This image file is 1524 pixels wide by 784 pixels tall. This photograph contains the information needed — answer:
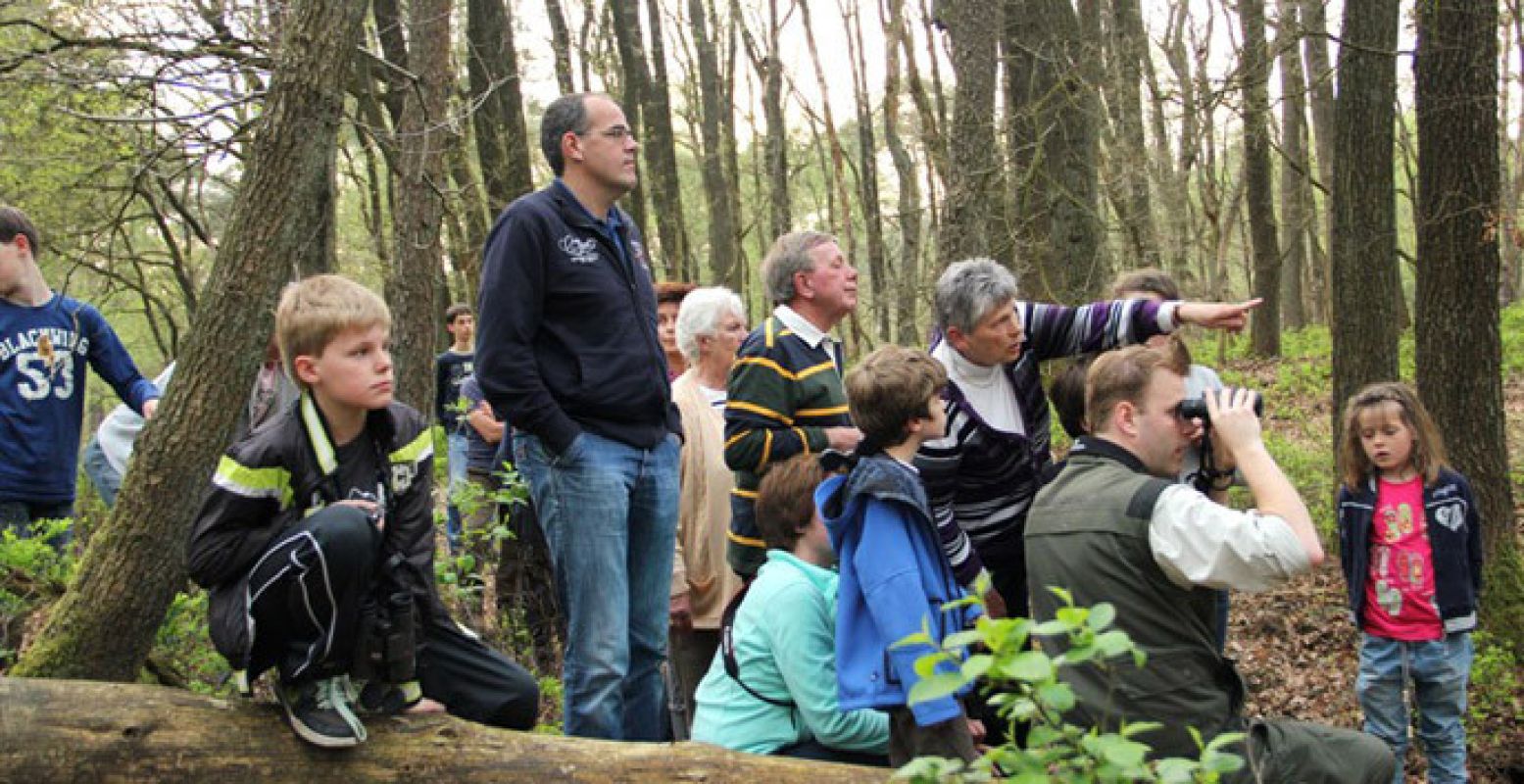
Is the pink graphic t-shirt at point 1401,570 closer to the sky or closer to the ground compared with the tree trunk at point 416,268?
closer to the ground

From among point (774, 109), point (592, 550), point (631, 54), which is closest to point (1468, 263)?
point (592, 550)

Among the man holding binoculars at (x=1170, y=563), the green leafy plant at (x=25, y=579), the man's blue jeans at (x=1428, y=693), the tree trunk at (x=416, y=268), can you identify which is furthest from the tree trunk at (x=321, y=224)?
the man's blue jeans at (x=1428, y=693)

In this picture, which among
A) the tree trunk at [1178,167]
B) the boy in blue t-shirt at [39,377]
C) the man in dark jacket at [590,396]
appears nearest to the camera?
the man in dark jacket at [590,396]

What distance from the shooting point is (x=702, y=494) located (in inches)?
200

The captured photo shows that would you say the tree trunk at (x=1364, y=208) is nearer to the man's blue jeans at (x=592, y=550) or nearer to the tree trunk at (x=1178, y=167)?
the man's blue jeans at (x=592, y=550)

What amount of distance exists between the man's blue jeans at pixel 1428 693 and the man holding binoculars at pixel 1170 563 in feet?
6.35

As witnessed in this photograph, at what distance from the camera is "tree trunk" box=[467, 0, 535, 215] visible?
1436 centimetres

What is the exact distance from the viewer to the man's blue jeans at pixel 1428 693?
4.88m

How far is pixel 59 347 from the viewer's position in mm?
5266

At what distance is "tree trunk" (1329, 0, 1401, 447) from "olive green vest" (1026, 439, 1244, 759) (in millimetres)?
4798

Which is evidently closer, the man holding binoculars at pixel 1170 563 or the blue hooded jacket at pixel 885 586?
the man holding binoculars at pixel 1170 563

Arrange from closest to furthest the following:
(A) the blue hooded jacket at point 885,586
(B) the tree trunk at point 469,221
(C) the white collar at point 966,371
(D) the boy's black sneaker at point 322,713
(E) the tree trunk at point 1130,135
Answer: (D) the boy's black sneaker at point 322,713 < (A) the blue hooded jacket at point 885,586 < (C) the white collar at point 966,371 < (E) the tree trunk at point 1130,135 < (B) the tree trunk at point 469,221

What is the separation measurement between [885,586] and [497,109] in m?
13.2

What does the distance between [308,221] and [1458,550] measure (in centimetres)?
487
